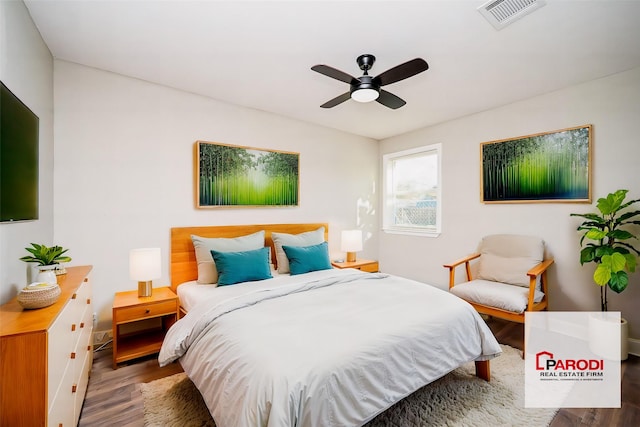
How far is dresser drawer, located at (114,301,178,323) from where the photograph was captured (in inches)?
95.0

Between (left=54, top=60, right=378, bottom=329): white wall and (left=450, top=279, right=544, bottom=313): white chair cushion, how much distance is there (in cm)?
246

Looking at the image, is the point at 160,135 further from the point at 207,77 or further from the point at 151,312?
the point at 151,312

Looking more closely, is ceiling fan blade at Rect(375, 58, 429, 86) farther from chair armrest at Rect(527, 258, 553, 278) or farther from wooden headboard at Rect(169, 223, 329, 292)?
wooden headboard at Rect(169, 223, 329, 292)

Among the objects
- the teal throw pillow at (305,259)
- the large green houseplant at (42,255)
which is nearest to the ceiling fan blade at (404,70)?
the teal throw pillow at (305,259)

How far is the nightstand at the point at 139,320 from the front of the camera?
2.42m

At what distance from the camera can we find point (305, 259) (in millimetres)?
3240

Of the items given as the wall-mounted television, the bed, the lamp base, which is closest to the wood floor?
the bed

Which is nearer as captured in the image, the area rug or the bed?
the bed

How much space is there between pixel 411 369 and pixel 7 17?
2997 mm

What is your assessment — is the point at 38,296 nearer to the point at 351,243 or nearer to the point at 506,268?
the point at 351,243

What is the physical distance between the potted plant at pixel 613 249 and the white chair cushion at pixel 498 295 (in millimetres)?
555

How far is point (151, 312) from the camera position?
254 centimetres

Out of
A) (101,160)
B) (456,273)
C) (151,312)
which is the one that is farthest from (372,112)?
(151,312)

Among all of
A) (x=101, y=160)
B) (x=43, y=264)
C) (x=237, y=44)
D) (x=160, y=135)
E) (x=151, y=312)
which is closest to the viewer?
(x=43, y=264)
